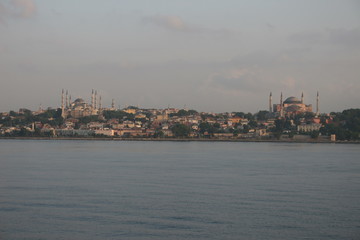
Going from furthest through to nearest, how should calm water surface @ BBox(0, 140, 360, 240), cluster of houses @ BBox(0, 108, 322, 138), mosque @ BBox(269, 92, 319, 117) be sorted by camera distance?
mosque @ BBox(269, 92, 319, 117)
cluster of houses @ BBox(0, 108, 322, 138)
calm water surface @ BBox(0, 140, 360, 240)

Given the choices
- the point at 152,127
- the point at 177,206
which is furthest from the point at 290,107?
the point at 177,206

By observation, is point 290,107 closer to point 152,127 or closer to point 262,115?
point 262,115

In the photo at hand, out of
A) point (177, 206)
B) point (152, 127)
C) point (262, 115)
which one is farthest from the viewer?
point (262, 115)

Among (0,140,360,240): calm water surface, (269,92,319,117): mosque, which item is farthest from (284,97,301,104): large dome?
(0,140,360,240): calm water surface

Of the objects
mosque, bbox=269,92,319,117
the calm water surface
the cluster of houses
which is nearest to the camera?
the calm water surface

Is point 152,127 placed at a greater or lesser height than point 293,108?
lesser

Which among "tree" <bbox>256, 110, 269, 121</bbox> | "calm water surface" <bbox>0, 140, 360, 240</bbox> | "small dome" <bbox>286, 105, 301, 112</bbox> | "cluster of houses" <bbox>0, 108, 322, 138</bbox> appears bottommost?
"calm water surface" <bbox>0, 140, 360, 240</bbox>

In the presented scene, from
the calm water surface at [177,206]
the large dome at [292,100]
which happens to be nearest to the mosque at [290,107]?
the large dome at [292,100]

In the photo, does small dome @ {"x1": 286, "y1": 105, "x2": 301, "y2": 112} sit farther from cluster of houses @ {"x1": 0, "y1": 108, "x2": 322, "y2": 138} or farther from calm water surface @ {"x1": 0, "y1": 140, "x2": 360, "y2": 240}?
calm water surface @ {"x1": 0, "y1": 140, "x2": 360, "y2": 240}

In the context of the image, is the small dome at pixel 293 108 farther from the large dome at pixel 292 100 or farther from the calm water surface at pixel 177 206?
the calm water surface at pixel 177 206

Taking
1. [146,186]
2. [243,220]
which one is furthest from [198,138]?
[243,220]

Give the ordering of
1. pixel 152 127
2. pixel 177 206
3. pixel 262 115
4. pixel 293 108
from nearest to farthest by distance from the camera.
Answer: pixel 177 206 → pixel 152 127 → pixel 293 108 → pixel 262 115
